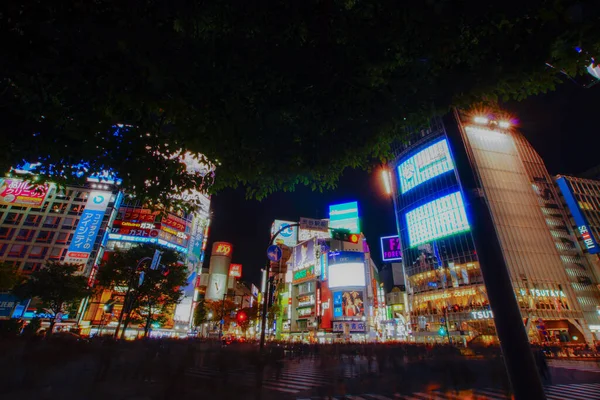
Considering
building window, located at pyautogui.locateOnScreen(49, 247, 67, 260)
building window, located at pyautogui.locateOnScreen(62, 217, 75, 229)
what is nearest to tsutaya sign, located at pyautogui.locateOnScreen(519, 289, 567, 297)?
building window, located at pyautogui.locateOnScreen(49, 247, 67, 260)

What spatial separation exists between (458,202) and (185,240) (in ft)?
185

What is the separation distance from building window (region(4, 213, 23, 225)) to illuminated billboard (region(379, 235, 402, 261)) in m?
72.8

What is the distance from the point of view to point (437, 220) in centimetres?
5503

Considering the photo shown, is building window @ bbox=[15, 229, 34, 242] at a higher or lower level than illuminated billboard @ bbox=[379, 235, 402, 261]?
lower

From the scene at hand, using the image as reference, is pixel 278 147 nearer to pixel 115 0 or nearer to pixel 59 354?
pixel 115 0

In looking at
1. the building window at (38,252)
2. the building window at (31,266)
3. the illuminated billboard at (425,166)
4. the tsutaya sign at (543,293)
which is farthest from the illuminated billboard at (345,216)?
the building window at (31,266)

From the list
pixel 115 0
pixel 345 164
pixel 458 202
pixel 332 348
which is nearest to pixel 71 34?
pixel 115 0

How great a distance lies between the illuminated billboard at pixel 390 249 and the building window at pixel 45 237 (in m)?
67.5

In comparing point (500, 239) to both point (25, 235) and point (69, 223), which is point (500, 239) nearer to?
point (69, 223)

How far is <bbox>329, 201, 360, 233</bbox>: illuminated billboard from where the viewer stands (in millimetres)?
64250

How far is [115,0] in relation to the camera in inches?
108

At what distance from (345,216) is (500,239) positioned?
30829 mm

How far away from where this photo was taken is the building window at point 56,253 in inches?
1770

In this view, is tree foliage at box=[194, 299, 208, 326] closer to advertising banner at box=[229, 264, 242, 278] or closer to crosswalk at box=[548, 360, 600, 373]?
advertising banner at box=[229, 264, 242, 278]
